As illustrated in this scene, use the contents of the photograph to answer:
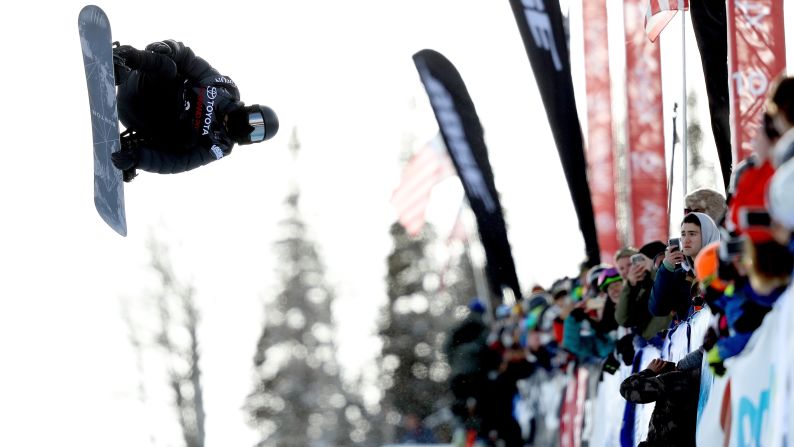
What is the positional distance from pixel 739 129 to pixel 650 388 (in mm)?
3024

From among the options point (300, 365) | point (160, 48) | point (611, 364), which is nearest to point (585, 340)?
point (611, 364)

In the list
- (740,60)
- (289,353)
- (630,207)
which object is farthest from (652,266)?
(289,353)

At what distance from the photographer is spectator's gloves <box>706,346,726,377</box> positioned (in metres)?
5.00

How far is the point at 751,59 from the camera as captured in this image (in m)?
8.49

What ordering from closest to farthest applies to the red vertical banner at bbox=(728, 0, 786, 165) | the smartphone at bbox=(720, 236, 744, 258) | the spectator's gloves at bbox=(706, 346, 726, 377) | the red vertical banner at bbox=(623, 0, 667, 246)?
the smartphone at bbox=(720, 236, 744, 258)
the spectator's gloves at bbox=(706, 346, 726, 377)
the red vertical banner at bbox=(728, 0, 786, 165)
the red vertical banner at bbox=(623, 0, 667, 246)

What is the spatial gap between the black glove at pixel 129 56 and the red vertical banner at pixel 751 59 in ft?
11.6

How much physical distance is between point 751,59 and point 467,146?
6083 millimetres

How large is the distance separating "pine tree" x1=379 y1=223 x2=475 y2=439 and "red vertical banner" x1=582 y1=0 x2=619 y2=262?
18.2 meters

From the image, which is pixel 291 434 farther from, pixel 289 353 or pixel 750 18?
pixel 750 18

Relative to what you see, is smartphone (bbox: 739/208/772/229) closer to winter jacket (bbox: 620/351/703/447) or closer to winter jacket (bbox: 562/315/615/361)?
winter jacket (bbox: 620/351/703/447)

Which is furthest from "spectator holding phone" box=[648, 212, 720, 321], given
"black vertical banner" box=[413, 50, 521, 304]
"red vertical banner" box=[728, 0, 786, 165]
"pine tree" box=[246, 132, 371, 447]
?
"pine tree" box=[246, 132, 371, 447]

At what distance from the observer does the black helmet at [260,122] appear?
7430mm

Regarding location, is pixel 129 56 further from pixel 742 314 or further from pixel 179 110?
pixel 742 314

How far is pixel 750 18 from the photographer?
28.2ft
